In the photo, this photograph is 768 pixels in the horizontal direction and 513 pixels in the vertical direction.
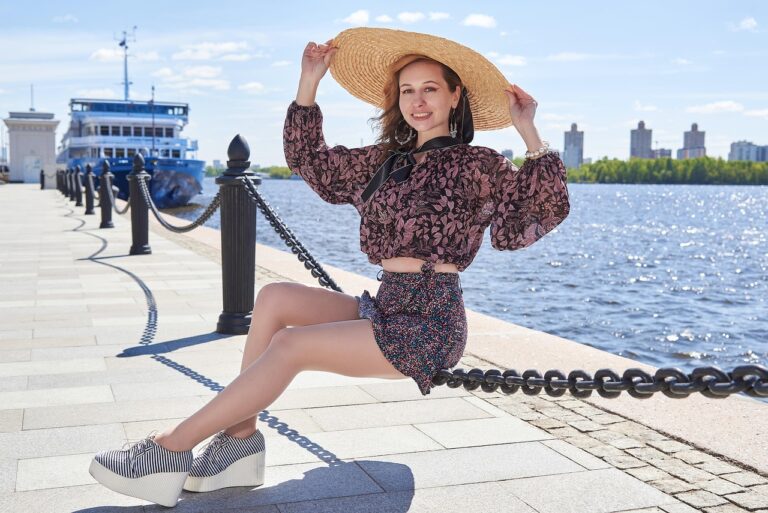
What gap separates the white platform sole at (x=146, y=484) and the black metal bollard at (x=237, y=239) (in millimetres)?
3101

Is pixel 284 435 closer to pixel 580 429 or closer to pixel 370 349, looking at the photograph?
pixel 370 349

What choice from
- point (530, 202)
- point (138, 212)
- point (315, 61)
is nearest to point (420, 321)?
point (530, 202)

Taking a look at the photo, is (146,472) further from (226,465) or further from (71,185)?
(71,185)

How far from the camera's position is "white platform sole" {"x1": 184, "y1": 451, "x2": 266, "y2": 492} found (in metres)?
3.09

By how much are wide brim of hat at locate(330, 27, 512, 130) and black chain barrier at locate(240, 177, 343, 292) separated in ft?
2.99

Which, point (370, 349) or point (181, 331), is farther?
point (181, 331)

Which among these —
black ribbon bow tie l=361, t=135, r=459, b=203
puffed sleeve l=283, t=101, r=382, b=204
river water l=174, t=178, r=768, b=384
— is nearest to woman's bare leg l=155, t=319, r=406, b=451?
black ribbon bow tie l=361, t=135, r=459, b=203

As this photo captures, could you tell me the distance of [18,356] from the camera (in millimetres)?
5332

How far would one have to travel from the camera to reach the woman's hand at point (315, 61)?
348 centimetres

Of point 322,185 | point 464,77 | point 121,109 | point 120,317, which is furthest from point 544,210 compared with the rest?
point 121,109

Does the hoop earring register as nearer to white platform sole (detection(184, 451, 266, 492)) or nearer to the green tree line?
white platform sole (detection(184, 451, 266, 492))

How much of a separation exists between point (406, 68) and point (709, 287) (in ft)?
52.1

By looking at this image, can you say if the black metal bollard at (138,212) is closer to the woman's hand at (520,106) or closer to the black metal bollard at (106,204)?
the black metal bollard at (106,204)

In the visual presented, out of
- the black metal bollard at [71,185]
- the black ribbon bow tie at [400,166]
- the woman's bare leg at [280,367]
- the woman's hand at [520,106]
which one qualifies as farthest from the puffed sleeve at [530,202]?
the black metal bollard at [71,185]
